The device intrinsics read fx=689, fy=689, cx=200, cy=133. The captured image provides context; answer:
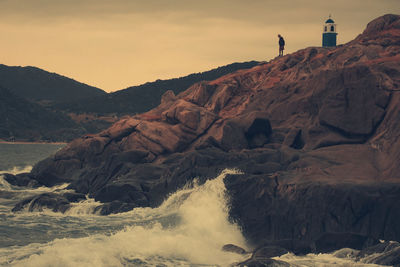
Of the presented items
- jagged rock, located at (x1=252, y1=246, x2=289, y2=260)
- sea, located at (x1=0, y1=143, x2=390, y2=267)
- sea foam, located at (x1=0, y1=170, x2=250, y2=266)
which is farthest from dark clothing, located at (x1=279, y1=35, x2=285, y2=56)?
jagged rock, located at (x1=252, y1=246, x2=289, y2=260)

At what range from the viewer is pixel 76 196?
47.2 m

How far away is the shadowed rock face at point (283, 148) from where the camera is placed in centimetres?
3375

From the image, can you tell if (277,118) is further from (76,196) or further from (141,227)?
(141,227)

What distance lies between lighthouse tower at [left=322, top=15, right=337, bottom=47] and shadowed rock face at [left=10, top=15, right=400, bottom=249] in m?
11.3

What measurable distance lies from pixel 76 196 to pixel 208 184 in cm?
1085

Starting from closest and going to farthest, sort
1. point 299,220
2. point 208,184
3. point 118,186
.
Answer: point 299,220
point 208,184
point 118,186

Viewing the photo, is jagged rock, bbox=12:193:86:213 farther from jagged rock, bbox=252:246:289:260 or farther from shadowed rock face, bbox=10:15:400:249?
jagged rock, bbox=252:246:289:260

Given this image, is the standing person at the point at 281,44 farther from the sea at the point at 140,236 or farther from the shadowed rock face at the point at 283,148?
the sea at the point at 140,236

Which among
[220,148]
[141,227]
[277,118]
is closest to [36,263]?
[141,227]

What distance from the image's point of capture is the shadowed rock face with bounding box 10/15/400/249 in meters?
33.8

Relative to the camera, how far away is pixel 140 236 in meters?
33.8

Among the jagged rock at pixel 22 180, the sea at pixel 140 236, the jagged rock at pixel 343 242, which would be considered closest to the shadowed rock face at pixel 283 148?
the jagged rock at pixel 22 180

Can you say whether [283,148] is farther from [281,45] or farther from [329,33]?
[329,33]

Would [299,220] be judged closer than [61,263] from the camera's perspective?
No
